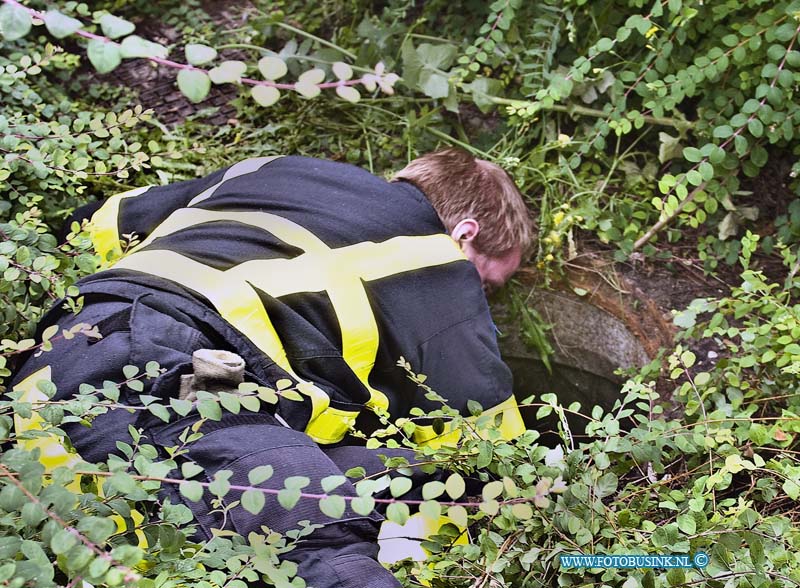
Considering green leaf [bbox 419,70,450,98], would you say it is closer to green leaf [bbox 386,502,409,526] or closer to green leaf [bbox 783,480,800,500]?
green leaf [bbox 783,480,800,500]

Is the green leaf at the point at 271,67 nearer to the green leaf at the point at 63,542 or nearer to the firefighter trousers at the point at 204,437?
the green leaf at the point at 63,542

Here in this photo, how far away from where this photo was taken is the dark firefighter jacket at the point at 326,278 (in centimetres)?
185

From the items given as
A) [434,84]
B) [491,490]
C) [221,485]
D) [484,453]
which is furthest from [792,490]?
[434,84]

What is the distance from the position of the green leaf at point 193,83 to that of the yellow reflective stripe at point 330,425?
3.74ft

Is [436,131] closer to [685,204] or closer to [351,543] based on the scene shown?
[685,204]

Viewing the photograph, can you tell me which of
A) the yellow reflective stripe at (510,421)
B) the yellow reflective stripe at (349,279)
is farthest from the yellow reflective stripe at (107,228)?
the yellow reflective stripe at (510,421)

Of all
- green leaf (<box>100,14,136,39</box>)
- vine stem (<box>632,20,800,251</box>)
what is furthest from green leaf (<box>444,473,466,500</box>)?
vine stem (<box>632,20,800,251</box>)

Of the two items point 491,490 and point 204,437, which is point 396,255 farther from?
point 491,490

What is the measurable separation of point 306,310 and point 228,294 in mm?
196

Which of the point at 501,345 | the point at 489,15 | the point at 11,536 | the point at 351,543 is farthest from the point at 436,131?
the point at 11,536

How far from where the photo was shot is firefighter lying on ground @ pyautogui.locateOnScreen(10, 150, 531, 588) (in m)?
1.56

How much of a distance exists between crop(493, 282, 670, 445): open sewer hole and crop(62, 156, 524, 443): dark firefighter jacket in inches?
31.1

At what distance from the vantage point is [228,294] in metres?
1.81

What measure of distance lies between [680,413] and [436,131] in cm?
143
